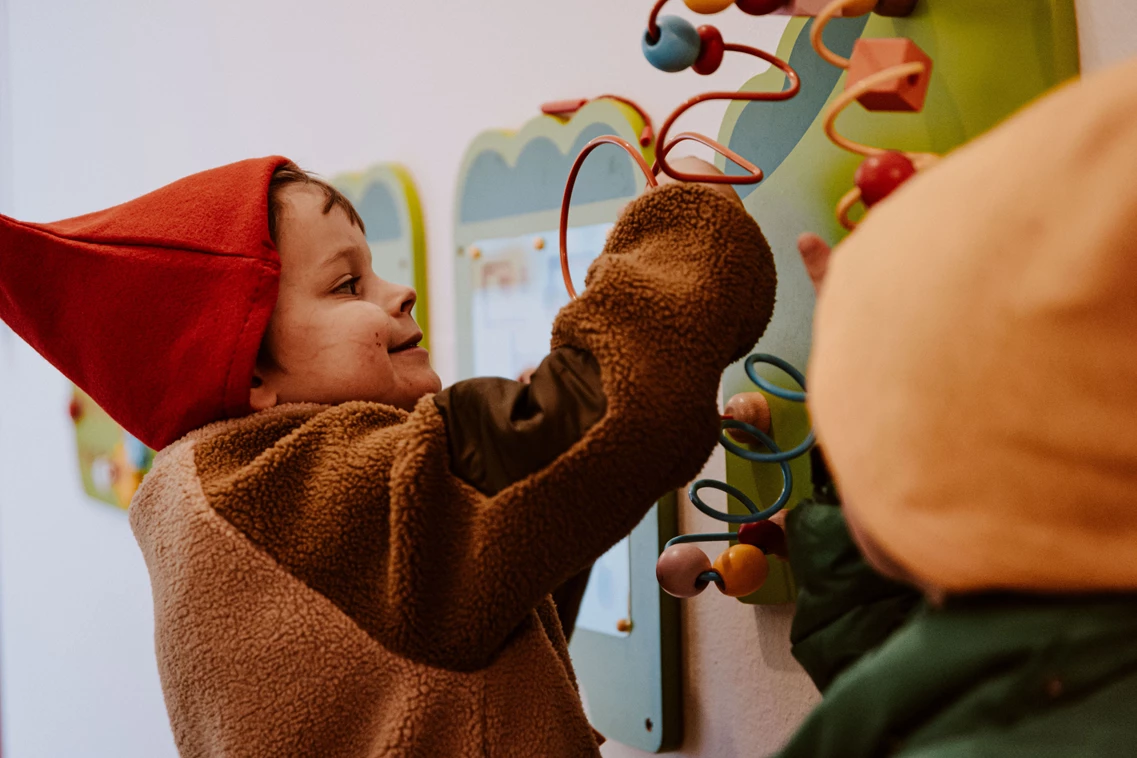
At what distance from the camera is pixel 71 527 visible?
1.75m

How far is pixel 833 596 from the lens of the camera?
1.57 feet

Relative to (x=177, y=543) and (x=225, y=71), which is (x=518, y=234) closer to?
(x=177, y=543)

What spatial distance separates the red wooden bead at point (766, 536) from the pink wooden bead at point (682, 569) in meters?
0.03

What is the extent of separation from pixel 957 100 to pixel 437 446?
1.16 feet

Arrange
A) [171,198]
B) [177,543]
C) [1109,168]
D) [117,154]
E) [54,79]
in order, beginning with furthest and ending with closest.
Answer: [54,79]
[117,154]
[171,198]
[177,543]
[1109,168]

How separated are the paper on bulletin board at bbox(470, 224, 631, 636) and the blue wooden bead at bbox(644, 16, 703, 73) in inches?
8.7

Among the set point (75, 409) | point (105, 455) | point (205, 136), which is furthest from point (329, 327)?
point (75, 409)

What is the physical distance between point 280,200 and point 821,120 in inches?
14.8

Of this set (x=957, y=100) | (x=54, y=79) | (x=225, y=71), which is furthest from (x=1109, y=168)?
(x=54, y=79)

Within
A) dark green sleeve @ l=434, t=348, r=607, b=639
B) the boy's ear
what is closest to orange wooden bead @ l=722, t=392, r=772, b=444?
dark green sleeve @ l=434, t=348, r=607, b=639

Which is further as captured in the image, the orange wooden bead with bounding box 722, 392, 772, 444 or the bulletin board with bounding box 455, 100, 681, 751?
the bulletin board with bounding box 455, 100, 681, 751

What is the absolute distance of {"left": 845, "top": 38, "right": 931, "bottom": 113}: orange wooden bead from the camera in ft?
1.44

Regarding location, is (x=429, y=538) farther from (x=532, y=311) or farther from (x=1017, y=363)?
(x=532, y=311)

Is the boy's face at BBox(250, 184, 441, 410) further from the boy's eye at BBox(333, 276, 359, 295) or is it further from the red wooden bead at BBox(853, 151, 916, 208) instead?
the red wooden bead at BBox(853, 151, 916, 208)
